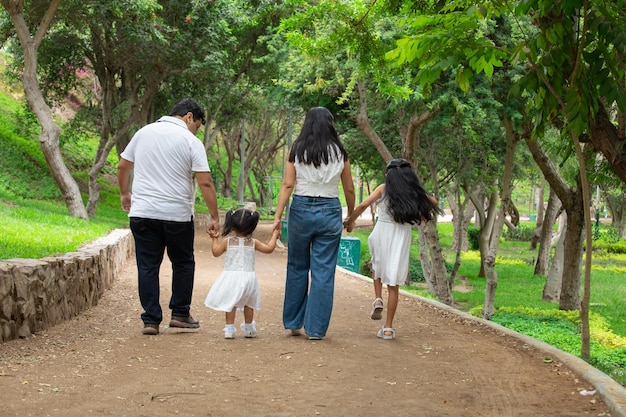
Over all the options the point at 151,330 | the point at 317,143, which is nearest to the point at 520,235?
the point at 317,143

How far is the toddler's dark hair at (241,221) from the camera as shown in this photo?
7.23 meters

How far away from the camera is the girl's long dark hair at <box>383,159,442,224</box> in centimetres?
782

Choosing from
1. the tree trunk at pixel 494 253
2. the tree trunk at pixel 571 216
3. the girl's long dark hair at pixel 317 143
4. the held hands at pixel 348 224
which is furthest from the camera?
the tree trunk at pixel 571 216

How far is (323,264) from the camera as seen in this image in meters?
7.31

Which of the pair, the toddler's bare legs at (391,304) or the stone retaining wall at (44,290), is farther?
the toddler's bare legs at (391,304)

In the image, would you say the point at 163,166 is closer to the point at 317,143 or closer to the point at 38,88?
the point at 317,143

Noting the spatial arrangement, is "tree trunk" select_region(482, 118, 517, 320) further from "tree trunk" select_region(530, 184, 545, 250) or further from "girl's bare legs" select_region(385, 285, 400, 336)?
"tree trunk" select_region(530, 184, 545, 250)

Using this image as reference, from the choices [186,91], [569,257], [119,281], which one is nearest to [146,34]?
[186,91]

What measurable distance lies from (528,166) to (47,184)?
1470 cm

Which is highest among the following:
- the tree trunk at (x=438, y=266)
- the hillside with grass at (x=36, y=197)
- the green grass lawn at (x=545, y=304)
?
the hillside with grass at (x=36, y=197)

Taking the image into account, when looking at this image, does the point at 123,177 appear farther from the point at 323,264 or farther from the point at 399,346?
the point at 399,346

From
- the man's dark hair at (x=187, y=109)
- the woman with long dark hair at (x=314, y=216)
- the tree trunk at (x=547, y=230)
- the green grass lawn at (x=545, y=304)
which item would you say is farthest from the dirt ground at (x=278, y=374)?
the tree trunk at (x=547, y=230)

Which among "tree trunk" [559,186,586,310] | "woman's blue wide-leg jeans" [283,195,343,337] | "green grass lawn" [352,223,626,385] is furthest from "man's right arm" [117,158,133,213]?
"tree trunk" [559,186,586,310]

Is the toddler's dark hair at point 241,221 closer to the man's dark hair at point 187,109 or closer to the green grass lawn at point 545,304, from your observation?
the man's dark hair at point 187,109
